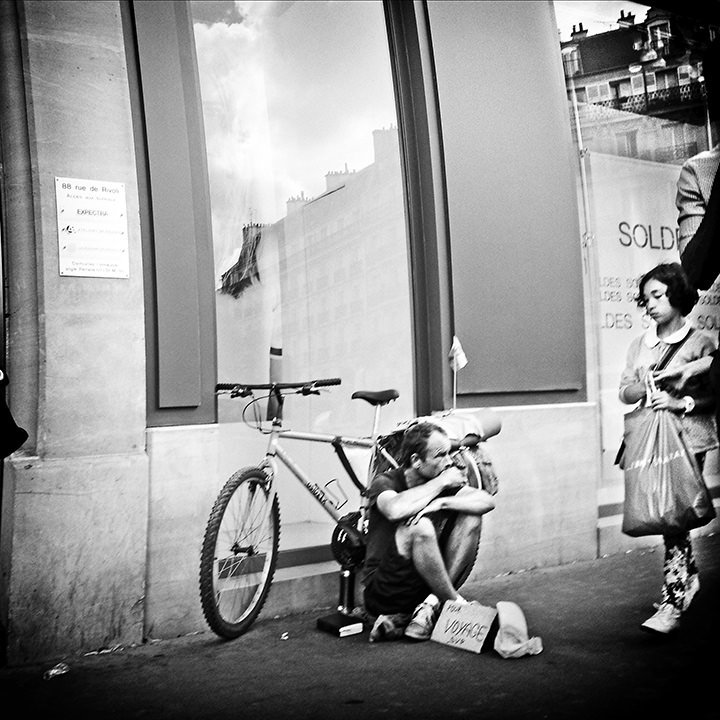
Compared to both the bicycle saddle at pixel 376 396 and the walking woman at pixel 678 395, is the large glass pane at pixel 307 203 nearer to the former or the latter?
the bicycle saddle at pixel 376 396

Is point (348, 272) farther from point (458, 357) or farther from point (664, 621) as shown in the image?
point (664, 621)

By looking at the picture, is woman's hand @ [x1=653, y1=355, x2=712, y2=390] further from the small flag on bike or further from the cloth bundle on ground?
the cloth bundle on ground

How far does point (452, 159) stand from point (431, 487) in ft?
8.08

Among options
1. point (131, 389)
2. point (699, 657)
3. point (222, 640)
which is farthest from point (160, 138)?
point (699, 657)

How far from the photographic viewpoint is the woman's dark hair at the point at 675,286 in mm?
4492

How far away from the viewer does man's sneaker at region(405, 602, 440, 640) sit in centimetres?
421

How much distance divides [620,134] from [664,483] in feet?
10.2

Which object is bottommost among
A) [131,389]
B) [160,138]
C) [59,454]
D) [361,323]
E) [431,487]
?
[431,487]

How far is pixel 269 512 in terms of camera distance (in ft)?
15.1

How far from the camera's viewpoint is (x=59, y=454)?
419 centimetres

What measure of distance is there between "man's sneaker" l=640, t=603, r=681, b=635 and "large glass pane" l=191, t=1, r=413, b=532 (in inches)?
79.2

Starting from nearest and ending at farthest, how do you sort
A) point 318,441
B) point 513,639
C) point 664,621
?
point 513,639 < point 664,621 < point 318,441

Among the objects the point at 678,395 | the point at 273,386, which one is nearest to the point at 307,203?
the point at 273,386

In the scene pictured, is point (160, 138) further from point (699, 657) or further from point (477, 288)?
point (699, 657)
